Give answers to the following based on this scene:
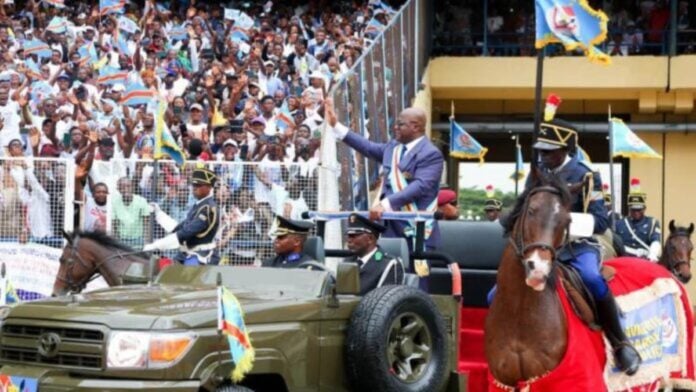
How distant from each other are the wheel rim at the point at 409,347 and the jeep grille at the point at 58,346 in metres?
1.89

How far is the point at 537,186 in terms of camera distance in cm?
756

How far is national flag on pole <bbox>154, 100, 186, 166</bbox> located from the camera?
526 inches

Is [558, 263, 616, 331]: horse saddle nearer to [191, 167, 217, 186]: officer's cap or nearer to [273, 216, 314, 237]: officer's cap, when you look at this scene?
[273, 216, 314, 237]: officer's cap

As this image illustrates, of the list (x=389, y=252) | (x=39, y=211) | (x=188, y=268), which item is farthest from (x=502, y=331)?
(x=39, y=211)

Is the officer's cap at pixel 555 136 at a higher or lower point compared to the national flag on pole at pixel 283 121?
lower

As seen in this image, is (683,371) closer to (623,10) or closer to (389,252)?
(389,252)

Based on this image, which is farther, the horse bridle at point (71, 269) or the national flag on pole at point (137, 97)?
the national flag on pole at point (137, 97)

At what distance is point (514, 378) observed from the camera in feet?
24.4

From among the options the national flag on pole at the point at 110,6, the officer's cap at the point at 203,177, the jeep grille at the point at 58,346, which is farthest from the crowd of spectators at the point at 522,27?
the jeep grille at the point at 58,346

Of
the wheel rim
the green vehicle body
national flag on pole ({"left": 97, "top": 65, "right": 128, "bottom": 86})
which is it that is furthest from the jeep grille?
national flag on pole ({"left": 97, "top": 65, "right": 128, "bottom": 86})

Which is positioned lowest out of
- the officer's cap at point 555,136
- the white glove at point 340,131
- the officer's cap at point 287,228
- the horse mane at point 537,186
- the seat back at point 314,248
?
the seat back at point 314,248

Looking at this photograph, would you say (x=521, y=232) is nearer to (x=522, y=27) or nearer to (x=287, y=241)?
(x=287, y=241)

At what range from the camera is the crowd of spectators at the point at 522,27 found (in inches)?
1020

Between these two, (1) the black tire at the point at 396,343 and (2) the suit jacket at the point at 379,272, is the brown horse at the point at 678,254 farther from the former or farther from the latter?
(1) the black tire at the point at 396,343
